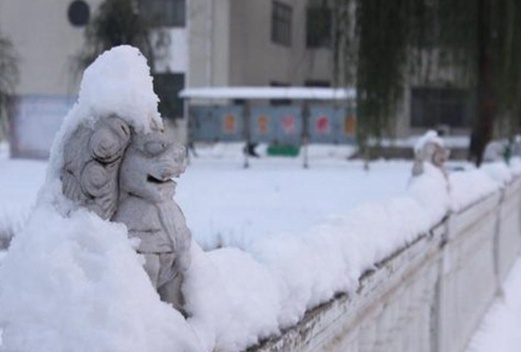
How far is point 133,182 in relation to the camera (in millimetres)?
2094

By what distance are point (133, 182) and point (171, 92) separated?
3211 cm

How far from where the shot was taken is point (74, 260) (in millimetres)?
1973

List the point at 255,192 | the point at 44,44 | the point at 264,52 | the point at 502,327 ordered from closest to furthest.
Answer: the point at 502,327 < the point at 255,192 < the point at 44,44 < the point at 264,52

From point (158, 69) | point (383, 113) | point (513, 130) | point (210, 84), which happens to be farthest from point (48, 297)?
point (210, 84)

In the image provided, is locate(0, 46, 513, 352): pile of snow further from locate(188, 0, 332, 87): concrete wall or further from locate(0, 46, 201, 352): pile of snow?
locate(188, 0, 332, 87): concrete wall

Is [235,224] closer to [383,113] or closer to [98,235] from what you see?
[383,113]

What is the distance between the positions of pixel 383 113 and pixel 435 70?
6.03 ft

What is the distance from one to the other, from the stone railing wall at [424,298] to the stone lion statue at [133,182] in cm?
43

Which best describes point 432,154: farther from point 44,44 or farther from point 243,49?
point 243,49

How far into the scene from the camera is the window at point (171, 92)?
94.7ft

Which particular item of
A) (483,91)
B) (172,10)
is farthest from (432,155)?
(172,10)

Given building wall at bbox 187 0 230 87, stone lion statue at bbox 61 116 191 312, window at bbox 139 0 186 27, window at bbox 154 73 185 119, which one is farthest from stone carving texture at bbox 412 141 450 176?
building wall at bbox 187 0 230 87

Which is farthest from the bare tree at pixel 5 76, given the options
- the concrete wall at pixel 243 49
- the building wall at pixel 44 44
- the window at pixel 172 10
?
the concrete wall at pixel 243 49

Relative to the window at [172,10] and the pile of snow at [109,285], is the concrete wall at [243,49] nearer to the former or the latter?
the window at [172,10]
